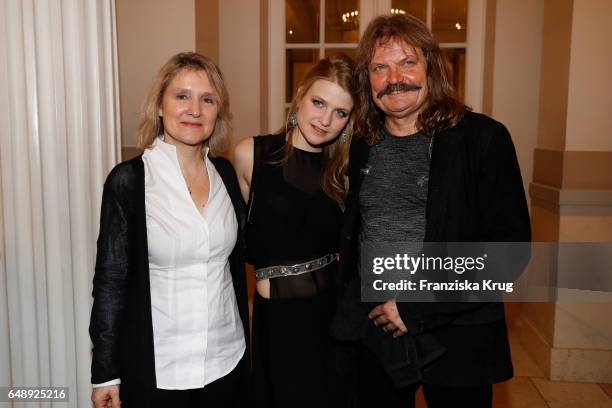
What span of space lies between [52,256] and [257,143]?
0.78 metres

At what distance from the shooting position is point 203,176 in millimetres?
1662

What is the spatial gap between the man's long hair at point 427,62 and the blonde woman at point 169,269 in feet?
1.62

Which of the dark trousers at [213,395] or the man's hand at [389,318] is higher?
the man's hand at [389,318]

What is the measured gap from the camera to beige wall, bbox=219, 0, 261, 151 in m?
4.22

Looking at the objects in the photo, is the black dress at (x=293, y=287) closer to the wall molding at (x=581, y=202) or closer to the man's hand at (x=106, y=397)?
the man's hand at (x=106, y=397)

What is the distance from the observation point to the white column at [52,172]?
146 cm

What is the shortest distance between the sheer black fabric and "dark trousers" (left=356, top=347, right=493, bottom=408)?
12.2 inches

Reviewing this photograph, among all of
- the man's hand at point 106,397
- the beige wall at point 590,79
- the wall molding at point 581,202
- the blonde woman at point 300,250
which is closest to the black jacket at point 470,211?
the blonde woman at point 300,250

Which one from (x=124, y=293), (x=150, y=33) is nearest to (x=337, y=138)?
(x=124, y=293)

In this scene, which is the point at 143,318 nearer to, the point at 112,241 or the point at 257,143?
the point at 112,241

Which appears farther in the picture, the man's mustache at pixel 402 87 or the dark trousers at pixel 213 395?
the man's mustache at pixel 402 87

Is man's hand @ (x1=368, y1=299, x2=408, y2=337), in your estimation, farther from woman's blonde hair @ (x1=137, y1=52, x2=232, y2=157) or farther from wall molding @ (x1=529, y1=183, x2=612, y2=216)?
wall molding @ (x1=529, y1=183, x2=612, y2=216)

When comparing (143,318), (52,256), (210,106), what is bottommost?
(143,318)

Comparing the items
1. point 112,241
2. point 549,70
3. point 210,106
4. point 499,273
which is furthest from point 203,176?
point 549,70
